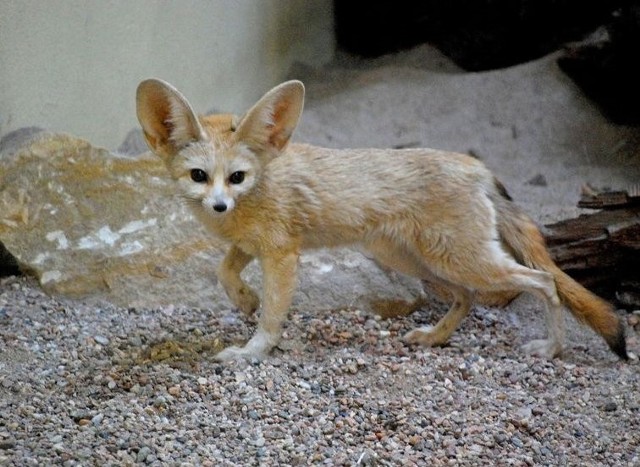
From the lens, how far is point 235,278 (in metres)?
3.59

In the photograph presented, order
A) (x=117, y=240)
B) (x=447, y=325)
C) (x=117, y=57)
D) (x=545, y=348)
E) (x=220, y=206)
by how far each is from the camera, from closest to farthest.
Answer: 1. (x=220, y=206)
2. (x=545, y=348)
3. (x=447, y=325)
4. (x=117, y=240)
5. (x=117, y=57)

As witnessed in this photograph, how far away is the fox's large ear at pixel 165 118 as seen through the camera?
3.04m

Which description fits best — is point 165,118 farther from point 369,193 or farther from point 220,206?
point 369,193

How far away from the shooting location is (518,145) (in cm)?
641

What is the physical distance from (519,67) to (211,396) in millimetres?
5009

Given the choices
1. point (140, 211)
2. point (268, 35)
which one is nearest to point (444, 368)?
point (140, 211)

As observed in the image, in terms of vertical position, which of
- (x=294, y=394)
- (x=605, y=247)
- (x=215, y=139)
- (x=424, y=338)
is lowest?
(x=424, y=338)

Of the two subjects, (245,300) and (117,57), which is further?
(117,57)

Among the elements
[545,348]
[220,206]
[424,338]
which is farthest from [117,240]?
Result: [545,348]

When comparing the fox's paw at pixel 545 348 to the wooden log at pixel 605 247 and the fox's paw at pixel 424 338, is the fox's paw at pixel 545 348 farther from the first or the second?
the wooden log at pixel 605 247

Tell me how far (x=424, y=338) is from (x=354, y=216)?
63cm

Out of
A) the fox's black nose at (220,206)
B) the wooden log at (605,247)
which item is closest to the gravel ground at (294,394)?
the wooden log at (605,247)

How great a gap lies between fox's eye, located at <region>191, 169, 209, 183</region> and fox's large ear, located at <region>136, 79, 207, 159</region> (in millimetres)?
116

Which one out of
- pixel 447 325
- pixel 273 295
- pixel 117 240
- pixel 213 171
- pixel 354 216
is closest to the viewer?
pixel 213 171
